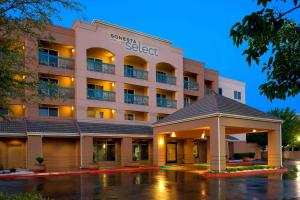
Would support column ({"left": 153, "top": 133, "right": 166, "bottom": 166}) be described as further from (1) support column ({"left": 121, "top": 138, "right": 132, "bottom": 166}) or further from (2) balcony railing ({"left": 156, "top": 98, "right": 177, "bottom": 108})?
(2) balcony railing ({"left": 156, "top": 98, "right": 177, "bottom": 108})

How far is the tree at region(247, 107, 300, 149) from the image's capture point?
4834 cm

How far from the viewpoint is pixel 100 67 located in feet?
115

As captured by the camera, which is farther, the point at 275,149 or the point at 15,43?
the point at 275,149

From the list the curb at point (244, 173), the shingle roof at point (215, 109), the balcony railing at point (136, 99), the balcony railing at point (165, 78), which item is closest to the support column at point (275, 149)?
the curb at point (244, 173)

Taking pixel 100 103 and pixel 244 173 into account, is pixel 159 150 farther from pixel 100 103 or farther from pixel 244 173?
pixel 244 173

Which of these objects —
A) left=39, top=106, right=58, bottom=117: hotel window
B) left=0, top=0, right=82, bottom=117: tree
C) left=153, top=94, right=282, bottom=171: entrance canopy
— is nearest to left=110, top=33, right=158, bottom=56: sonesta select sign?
left=153, top=94, right=282, bottom=171: entrance canopy

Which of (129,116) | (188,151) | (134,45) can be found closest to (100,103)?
(129,116)

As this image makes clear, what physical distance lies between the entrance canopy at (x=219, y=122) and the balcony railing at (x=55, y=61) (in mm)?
10962

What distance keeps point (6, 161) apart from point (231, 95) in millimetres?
35187

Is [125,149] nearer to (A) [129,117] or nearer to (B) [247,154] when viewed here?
(A) [129,117]

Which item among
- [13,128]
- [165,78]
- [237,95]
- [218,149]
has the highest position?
[165,78]

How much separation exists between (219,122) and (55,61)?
1729 centimetres

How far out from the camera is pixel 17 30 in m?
9.96

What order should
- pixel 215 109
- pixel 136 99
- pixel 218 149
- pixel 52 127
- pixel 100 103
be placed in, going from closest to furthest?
pixel 218 149 → pixel 215 109 → pixel 52 127 → pixel 100 103 → pixel 136 99
